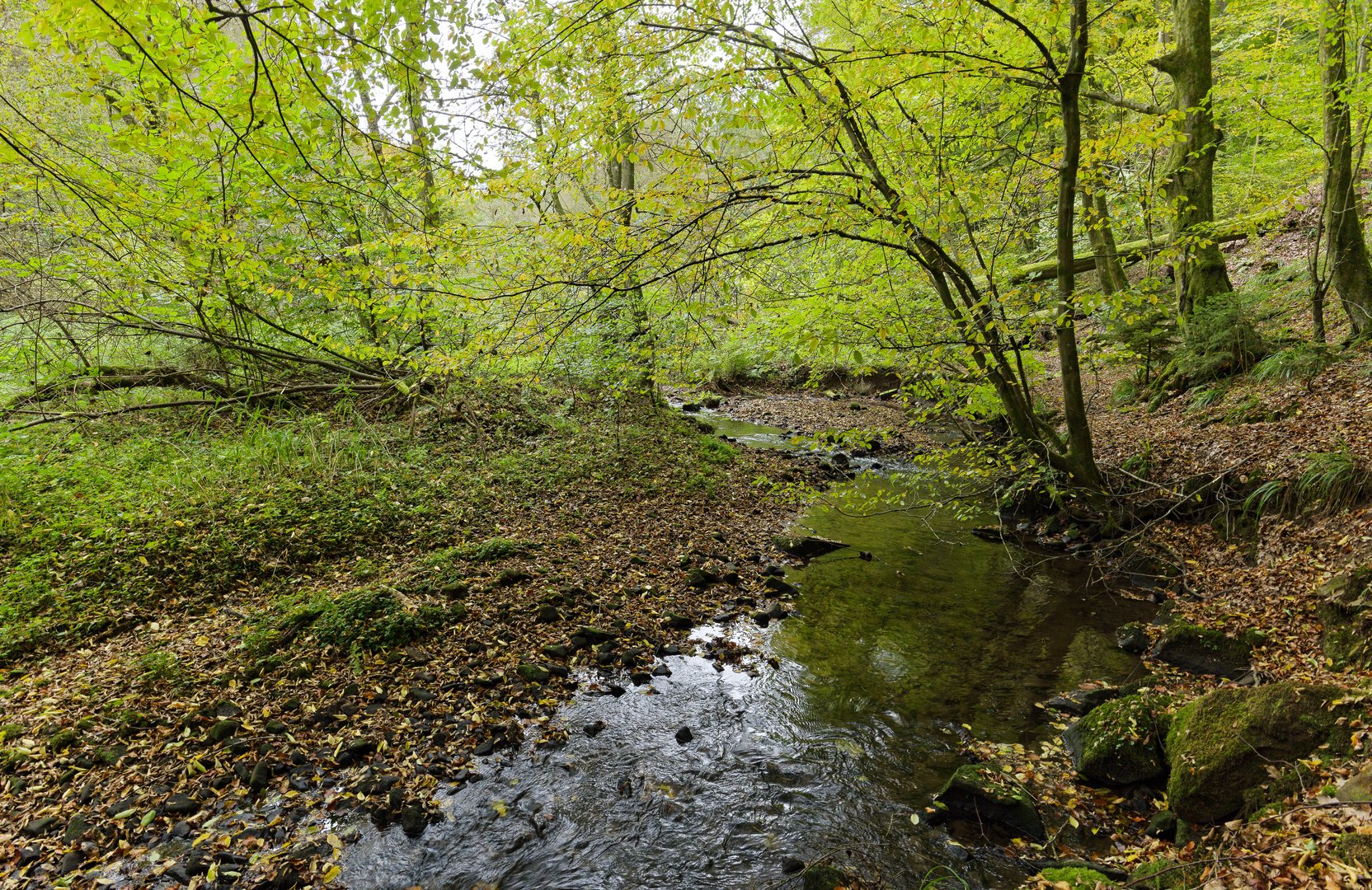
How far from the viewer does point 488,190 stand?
21.1ft

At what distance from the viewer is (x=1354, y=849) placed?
2.68 metres

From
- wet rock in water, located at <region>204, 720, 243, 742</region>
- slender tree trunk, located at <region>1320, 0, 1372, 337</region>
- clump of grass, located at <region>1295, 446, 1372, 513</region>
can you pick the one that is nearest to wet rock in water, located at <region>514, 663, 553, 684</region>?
wet rock in water, located at <region>204, 720, 243, 742</region>

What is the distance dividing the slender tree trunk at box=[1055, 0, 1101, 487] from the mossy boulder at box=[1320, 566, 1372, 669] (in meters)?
3.05

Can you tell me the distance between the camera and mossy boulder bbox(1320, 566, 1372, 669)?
439cm

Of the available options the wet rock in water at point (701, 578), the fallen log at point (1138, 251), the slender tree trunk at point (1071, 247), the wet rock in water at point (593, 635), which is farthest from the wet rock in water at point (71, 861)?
the fallen log at point (1138, 251)

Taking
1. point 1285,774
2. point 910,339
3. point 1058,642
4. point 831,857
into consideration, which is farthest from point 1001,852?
point 910,339

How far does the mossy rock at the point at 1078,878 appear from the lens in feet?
10.7

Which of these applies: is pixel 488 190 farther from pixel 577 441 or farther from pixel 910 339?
pixel 577 441

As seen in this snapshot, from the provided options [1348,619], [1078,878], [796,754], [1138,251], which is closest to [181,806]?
[796,754]

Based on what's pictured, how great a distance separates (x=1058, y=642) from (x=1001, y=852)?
123 inches

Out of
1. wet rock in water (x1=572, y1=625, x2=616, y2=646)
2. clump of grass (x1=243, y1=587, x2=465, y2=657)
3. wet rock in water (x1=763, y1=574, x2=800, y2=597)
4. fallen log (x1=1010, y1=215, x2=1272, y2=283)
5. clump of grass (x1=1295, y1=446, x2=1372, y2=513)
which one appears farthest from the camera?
fallen log (x1=1010, y1=215, x2=1272, y2=283)

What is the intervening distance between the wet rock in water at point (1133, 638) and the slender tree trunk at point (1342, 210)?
20.3 ft

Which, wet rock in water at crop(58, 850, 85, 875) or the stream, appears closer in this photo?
wet rock in water at crop(58, 850, 85, 875)

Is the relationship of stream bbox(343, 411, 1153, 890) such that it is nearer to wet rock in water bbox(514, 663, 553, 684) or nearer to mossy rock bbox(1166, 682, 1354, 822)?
wet rock in water bbox(514, 663, 553, 684)
